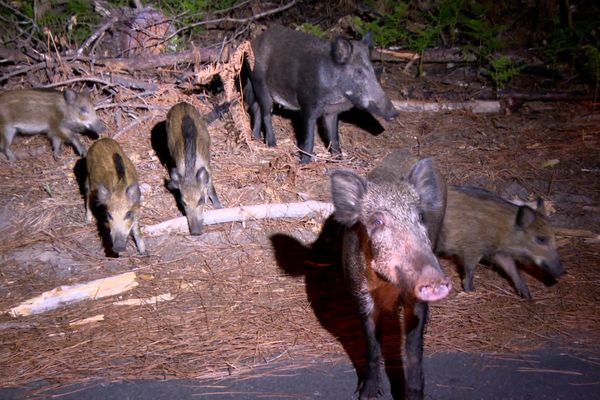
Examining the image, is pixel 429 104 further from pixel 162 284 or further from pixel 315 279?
pixel 162 284

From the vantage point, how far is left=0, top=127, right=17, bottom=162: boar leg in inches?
309

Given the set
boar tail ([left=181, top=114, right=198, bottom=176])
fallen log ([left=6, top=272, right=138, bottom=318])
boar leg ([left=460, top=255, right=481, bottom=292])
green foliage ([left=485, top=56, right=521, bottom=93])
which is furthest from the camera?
green foliage ([left=485, top=56, right=521, bottom=93])

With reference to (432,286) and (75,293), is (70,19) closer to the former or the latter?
(75,293)

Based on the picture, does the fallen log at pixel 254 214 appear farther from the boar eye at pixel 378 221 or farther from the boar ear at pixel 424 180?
the boar eye at pixel 378 221

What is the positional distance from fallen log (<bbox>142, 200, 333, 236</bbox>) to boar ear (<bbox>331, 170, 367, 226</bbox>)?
2.55 m

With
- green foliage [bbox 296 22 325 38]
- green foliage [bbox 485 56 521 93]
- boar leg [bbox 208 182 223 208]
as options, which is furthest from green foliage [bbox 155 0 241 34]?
green foliage [bbox 485 56 521 93]

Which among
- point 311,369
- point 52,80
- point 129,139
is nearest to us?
point 311,369

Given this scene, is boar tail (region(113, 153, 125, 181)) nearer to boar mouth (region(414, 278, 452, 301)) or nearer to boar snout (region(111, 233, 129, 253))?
boar snout (region(111, 233, 129, 253))

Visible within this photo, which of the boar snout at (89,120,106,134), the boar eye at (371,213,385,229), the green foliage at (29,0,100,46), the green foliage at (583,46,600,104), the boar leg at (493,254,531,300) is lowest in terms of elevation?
the boar leg at (493,254,531,300)

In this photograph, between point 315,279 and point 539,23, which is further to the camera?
point 539,23

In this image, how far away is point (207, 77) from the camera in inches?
328

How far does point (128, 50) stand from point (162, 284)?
495cm

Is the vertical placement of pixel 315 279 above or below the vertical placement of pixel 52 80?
below

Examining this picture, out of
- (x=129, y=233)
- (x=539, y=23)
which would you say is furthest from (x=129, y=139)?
(x=539, y=23)
